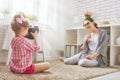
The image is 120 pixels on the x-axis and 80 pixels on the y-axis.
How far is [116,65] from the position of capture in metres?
2.49

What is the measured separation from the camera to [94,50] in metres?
2.54

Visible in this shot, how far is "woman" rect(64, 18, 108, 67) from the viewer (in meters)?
2.39

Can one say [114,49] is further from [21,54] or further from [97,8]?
[21,54]

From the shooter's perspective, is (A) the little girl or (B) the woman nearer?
(A) the little girl

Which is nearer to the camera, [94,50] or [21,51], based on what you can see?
[21,51]

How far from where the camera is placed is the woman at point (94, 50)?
2389mm

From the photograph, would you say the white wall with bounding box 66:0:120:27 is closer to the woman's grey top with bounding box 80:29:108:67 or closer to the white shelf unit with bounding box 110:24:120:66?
the white shelf unit with bounding box 110:24:120:66

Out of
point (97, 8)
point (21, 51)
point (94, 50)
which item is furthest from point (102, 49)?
point (21, 51)

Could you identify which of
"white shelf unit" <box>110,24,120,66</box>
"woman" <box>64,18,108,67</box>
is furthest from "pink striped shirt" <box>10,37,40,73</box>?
"white shelf unit" <box>110,24,120,66</box>

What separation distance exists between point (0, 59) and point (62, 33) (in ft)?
4.37

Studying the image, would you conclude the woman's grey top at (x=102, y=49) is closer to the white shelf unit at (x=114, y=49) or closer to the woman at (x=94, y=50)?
the woman at (x=94, y=50)

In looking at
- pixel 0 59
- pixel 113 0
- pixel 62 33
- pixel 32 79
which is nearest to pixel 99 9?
pixel 113 0

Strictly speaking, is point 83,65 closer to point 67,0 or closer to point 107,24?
point 107,24

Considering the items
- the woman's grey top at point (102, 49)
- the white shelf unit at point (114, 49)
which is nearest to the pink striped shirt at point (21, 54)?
the woman's grey top at point (102, 49)
